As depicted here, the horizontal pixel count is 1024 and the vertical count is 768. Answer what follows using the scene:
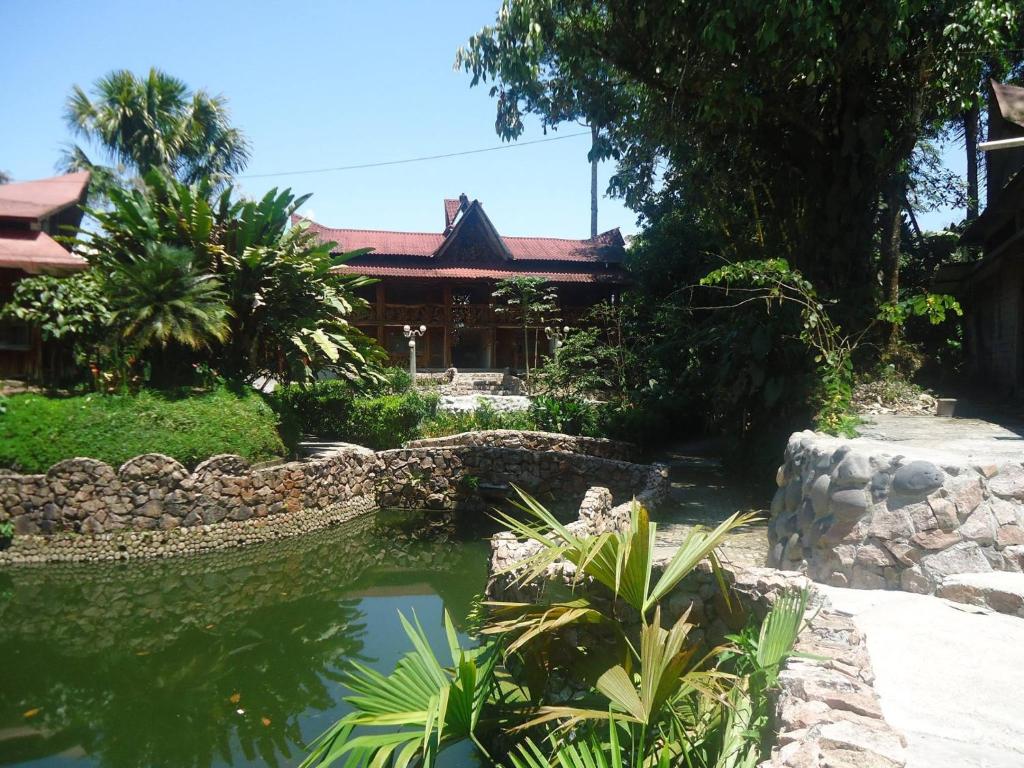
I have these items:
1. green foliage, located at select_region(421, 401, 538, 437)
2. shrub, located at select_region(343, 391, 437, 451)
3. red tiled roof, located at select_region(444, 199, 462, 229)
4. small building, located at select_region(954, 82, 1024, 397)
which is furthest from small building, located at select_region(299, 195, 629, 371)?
small building, located at select_region(954, 82, 1024, 397)

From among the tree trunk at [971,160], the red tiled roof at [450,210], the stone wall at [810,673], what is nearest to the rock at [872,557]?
the stone wall at [810,673]

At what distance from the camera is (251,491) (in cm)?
1087

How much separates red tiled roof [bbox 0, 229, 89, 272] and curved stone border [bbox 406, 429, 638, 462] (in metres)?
7.48

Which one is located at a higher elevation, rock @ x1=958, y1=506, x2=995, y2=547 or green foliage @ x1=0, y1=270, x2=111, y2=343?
green foliage @ x1=0, y1=270, x2=111, y2=343

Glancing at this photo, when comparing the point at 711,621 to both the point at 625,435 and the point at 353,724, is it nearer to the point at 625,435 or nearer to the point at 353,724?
the point at 353,724

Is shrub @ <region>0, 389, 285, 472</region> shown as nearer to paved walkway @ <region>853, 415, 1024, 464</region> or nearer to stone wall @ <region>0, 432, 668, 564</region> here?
stone wall @ <region>0, 432, 668, 564</region>

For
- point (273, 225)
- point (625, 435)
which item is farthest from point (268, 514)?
point (625, 435)

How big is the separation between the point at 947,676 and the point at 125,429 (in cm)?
1024

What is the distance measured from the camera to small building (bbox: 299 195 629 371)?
2508 cm

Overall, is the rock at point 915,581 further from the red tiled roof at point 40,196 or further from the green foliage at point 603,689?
the red tiled roof at point 40,196

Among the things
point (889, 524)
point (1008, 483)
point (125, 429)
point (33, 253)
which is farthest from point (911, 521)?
point (33, 253)

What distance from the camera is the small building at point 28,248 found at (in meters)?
13.6

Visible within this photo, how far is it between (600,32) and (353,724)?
33.7 ft

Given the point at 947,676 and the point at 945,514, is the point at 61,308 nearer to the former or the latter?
the point at 945,514
